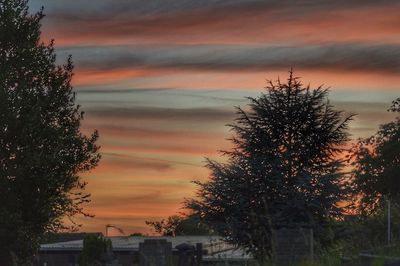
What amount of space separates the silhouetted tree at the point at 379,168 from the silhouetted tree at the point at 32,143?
1740 inches

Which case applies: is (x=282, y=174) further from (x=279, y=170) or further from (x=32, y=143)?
(x=32, y=143)

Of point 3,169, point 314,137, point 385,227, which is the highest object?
point 314,137

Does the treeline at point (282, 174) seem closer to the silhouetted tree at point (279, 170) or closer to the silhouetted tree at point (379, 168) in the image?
the silhouetted tree at point (279, 170)

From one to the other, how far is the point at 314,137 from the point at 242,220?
7147 mm

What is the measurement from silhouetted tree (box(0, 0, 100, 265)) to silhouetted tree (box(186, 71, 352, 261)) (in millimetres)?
8667

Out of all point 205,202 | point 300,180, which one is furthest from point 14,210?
point 300,180

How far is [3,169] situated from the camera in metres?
39.1

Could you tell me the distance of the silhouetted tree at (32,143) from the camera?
3894 centimetres

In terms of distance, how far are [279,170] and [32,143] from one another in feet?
48.6

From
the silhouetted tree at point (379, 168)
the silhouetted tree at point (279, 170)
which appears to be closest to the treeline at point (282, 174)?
the silhouetted tree at point (279, 170)

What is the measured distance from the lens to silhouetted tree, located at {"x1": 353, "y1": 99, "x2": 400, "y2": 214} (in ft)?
263

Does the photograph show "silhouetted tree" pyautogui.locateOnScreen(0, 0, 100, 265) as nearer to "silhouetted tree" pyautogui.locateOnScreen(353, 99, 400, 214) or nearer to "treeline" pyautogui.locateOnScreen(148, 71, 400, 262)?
"treeline" pyautogui.locateOnScreen(148, 71, 400, 262)

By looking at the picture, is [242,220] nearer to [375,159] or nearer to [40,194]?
[40,194]

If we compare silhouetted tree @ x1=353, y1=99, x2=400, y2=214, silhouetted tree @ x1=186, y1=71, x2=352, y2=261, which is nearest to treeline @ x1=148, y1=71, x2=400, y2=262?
silhouetted tree @ x1=186, y1=71, x2=352, y2=261
